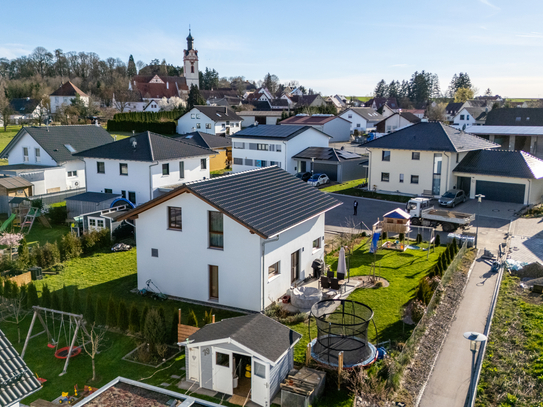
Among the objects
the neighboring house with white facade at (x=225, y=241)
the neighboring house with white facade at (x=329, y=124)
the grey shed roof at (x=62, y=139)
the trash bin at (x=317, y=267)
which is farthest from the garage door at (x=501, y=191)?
the neighboring house with white facade at (x=329, y=124)

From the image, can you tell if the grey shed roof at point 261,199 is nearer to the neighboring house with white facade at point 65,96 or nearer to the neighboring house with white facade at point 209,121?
the neighboring house with white facade at point 209,121

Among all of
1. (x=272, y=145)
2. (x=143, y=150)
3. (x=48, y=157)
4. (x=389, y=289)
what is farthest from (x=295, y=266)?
→ (x=272, y=145)

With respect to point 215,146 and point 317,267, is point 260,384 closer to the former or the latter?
point 317,267

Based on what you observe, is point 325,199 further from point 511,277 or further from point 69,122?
point 69,122

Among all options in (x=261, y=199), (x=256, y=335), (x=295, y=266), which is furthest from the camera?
(x=295, y=266)

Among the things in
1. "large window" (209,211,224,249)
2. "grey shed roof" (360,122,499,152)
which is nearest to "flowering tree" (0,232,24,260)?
"large window" (209,211,224,249)

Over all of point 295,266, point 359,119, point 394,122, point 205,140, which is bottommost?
point 295,266

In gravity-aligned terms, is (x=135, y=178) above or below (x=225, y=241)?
above

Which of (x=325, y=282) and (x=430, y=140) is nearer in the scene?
(x=325, y=282)
